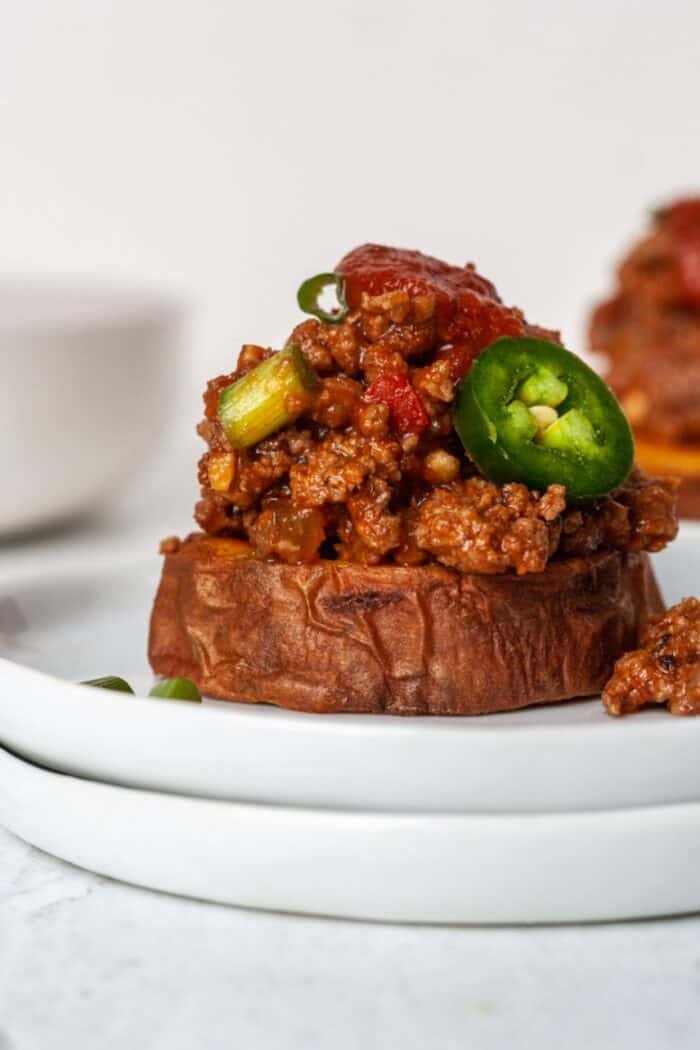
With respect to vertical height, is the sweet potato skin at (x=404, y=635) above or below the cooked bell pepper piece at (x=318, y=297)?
below

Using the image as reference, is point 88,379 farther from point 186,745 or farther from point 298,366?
point 186,745

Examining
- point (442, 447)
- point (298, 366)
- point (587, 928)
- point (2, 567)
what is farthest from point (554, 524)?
point (2, 567)

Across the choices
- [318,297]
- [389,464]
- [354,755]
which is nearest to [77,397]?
[318,297]

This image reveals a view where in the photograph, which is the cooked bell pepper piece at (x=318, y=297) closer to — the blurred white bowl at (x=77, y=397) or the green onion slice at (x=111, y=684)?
the green onion slice at (x=111, y=684)

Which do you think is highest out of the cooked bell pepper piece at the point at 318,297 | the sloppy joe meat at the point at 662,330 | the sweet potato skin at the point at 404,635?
the cooked bell pepper piece at the point at 318,297

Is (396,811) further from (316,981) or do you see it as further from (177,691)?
(177,691)

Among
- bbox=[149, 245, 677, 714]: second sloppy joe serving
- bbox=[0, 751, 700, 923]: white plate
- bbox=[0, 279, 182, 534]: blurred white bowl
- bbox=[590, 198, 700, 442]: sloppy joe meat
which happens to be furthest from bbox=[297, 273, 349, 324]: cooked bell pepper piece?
bbox=[590, 198, 700, 442]: sloppy joe meat

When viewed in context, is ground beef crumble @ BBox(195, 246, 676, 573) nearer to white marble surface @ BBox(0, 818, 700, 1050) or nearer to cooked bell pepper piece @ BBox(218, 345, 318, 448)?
cooked bell pepper piece @ BBox(218, 345, 318, 448)

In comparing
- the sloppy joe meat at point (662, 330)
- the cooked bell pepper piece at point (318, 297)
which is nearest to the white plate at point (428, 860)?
the cooked bell pepper piece at point (318, 297)
